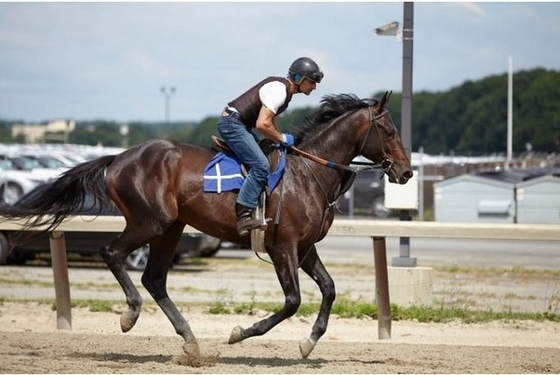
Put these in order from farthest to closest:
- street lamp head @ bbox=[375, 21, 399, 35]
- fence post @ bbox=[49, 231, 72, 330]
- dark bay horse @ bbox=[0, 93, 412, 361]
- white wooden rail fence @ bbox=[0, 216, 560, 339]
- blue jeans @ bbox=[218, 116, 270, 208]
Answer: street lamp head @ bbox=[375, 21, 399, 35] < fence post @ bbox=[49, 231, 72, 330] < white wooden rail fence @ bbox=[0, 216, 560, 339] < dark bay horse @ bbox=[0, 93, 412, 361] < blue jeans @ bbox=[218, 116, 270, 208]

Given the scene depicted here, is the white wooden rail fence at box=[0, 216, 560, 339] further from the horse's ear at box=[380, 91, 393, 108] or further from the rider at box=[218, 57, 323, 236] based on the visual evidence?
the rider at box=[218, 57, 323, 236]

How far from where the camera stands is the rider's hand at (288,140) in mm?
10641

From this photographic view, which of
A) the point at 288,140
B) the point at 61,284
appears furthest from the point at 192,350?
the point at 61,284

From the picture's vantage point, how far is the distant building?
134 metres

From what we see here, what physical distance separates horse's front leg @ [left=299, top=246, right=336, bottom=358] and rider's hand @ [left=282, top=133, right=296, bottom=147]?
1.04 m

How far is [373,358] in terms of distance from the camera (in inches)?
436

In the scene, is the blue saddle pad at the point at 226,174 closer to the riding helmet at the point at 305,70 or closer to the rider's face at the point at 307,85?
the rider's face at the point at 307,85

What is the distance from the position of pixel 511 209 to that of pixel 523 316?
1570 cm

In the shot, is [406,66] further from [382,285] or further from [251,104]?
[251,104]

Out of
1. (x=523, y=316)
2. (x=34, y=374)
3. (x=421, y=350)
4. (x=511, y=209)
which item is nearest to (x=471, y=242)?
(x=511, y=209)

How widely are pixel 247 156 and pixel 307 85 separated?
0.91 metres

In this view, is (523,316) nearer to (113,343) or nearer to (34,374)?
(113,343)

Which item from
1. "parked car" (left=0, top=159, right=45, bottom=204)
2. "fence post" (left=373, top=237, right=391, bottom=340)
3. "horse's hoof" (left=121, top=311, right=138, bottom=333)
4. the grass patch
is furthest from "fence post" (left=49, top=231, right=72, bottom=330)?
"parked car" (left=0, top=159, right=45, bottom=204)

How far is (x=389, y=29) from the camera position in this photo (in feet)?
50.9
